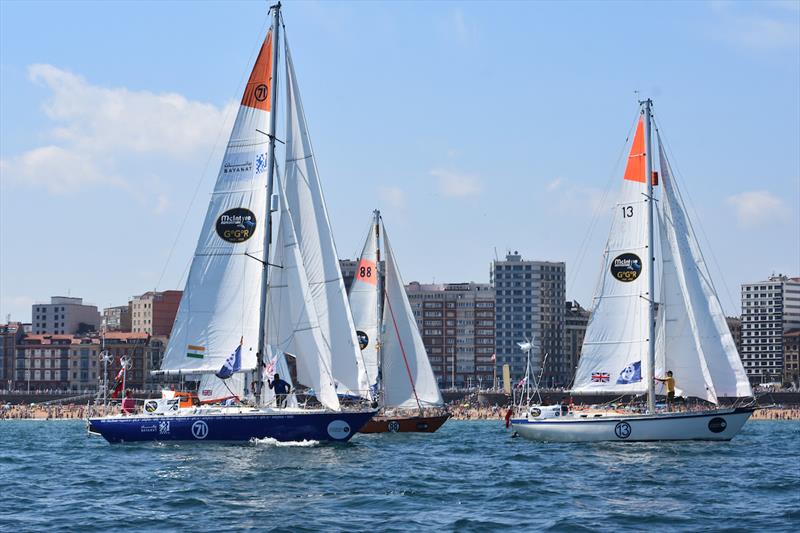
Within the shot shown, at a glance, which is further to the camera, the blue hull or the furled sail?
the furled sail

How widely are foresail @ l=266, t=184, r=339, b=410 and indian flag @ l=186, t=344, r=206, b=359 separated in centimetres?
239

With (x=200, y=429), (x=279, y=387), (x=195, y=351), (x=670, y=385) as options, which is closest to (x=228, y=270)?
(x=195, y=351)

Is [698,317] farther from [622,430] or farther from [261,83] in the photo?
[261,83]

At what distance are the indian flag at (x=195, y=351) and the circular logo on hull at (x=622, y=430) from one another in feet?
53.9

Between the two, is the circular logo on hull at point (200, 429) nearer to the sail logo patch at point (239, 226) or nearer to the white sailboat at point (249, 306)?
the white sailboat at point (249, 306)

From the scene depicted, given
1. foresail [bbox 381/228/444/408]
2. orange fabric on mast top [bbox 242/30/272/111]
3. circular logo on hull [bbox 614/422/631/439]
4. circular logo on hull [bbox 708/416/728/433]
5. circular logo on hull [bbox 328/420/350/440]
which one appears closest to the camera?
circular logo on hull [bbox 328/420/350/440]

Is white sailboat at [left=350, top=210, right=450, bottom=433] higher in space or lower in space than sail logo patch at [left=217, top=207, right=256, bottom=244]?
lower

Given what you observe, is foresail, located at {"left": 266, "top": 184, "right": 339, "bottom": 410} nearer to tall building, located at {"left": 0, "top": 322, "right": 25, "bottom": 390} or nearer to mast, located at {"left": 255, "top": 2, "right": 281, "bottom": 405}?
mast, located at {"left": 255, "top": 2, "right": 281, "bottom": 405}

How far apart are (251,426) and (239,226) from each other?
24.5 ft

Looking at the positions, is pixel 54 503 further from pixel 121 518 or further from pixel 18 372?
pixel 18 372

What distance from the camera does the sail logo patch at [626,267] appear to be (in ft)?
166

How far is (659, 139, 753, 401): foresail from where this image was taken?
165 feet

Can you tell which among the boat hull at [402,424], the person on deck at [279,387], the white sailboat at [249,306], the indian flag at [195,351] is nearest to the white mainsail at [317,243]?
the white sailboat at [249,306]

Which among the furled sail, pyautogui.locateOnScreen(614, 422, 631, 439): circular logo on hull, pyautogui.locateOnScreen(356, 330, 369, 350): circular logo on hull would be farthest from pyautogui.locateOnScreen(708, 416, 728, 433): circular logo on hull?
pyautogui.locateOnScreen(356, 330, 369, 350): circular logo on hull
